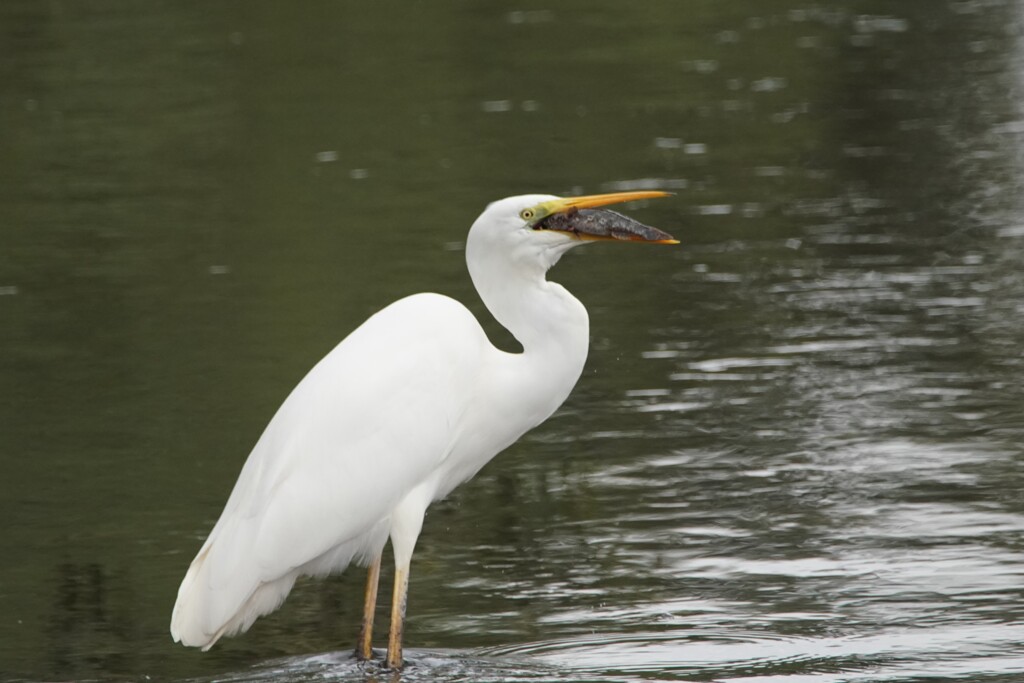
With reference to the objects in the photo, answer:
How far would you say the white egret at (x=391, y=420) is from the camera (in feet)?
16.1

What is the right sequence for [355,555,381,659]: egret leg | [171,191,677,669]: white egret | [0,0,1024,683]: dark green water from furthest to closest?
[0,0,1024,683]: dark green water, [355,555,381,659]: egret leg, [171,191,677,669]: white egret

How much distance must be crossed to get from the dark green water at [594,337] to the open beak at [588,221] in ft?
3.83

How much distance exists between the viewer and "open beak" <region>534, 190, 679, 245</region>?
16.3 ft

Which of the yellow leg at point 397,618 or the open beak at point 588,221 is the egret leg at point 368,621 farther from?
the open beak at point 588,221

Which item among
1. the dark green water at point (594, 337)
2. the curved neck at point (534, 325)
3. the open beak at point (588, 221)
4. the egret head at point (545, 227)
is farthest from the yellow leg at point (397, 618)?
the open beak at point (588, 221)

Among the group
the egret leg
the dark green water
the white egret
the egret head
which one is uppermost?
the egret head

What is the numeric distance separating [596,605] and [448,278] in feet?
13.5

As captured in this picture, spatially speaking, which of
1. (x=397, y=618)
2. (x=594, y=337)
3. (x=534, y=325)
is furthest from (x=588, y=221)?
(x=594, y=337)

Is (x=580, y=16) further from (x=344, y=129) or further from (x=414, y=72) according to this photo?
(x=344, y=129)

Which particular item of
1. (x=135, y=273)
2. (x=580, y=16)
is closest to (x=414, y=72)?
(x=580, y=16)

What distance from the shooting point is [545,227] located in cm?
500

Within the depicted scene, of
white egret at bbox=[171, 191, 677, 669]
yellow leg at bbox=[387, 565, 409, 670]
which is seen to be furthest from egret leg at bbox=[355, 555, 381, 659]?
yellow leg at bbox=[387, 565, 409, 670]

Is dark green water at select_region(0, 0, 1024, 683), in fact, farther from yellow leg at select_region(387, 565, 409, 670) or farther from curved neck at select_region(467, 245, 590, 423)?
curved neck at select_region(467, 245, 590, 423)

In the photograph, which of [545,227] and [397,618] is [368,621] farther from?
[545,227]
